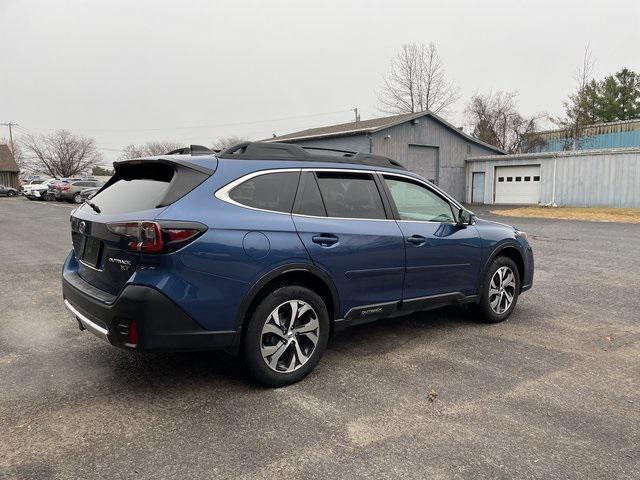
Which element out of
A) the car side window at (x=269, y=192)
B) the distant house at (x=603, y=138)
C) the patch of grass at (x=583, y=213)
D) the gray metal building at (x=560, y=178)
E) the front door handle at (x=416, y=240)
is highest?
the distant house at (x=603, y=138)

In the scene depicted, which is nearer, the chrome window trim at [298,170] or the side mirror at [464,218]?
the chrome window trim at [298,170]

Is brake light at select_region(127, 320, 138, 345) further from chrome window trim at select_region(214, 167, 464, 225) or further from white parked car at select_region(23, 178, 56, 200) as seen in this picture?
white parked car at select_region(23, 178, 56, 200)

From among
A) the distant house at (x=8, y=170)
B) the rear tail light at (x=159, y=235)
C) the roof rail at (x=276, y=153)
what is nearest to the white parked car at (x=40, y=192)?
the distant house at (x=8, y=170)

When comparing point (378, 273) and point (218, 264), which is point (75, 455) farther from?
point (378, 273)

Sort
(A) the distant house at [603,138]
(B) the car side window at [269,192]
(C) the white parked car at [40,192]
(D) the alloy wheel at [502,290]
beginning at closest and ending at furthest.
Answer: (B) the car side window at [269,192], (D) the alloy wheel at [502,290], (A) the distant house at [603,138], (C) the white parked car at [40,192]

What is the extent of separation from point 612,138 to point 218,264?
3849 centimetres

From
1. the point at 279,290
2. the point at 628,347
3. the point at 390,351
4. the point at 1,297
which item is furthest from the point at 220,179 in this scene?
the point at 1,297

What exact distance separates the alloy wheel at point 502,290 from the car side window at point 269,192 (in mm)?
2676

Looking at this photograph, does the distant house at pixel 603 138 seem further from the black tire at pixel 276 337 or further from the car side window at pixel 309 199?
the black tire at pixel 276 337

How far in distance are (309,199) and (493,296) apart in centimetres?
262

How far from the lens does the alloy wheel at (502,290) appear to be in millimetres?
5383

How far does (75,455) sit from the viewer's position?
2779 mm

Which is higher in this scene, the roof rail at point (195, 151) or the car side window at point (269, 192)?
A: the roof rail at point (195, 151)

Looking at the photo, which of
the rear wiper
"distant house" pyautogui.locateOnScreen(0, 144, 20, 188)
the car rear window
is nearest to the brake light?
the car rear window
